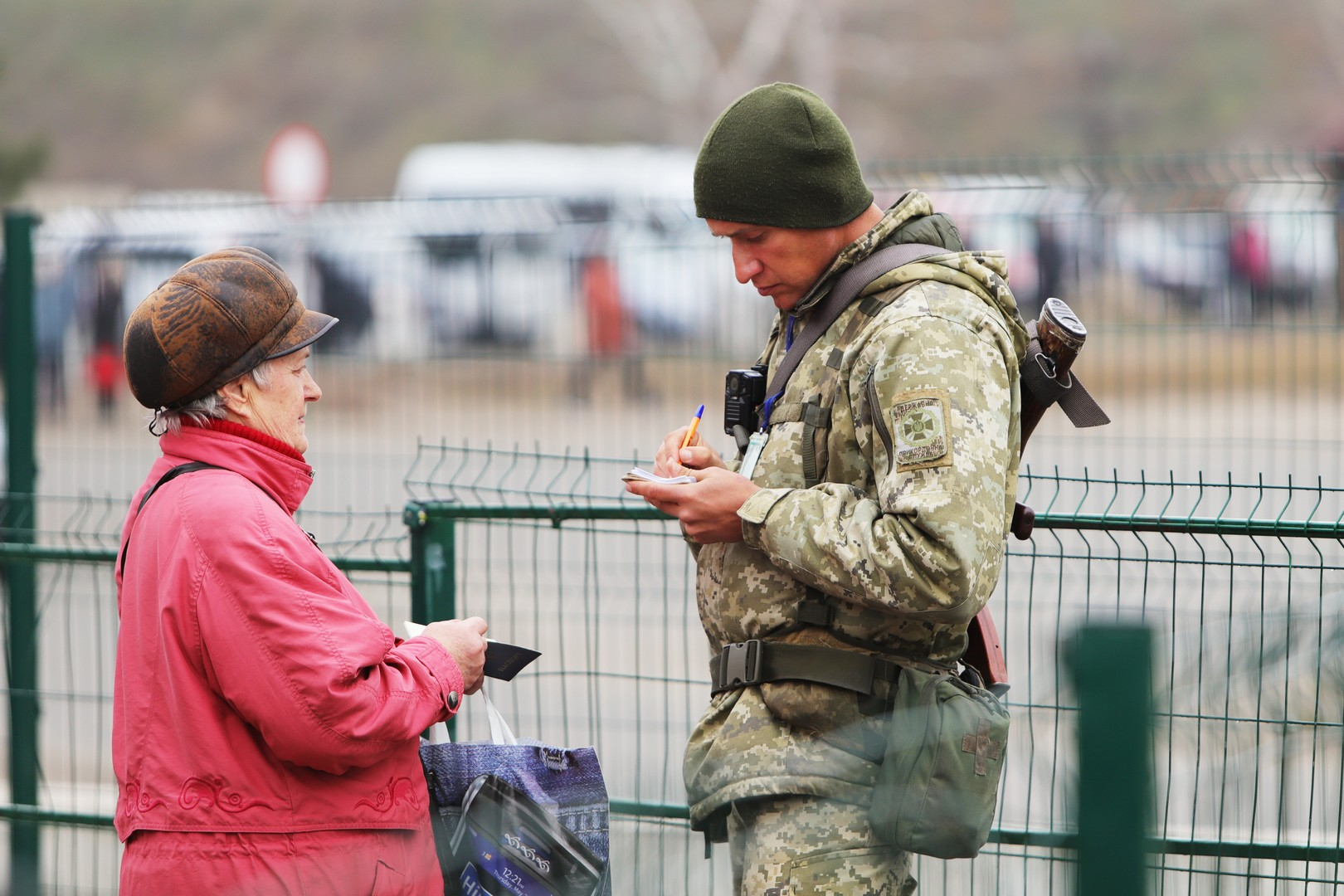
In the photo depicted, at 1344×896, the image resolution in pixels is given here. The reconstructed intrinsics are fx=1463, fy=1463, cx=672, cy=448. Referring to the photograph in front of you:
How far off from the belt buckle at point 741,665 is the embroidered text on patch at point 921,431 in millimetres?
481

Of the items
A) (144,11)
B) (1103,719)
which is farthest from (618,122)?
(1103,719)

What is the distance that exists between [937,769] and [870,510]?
478 millimetres

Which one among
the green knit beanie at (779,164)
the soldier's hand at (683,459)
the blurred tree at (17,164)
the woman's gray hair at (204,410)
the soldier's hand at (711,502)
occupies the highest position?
the blurred tree at (17,164)

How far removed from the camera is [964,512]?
2.45 m

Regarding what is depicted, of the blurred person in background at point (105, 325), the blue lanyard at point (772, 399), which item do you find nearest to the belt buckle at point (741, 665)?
the blue lanyard at point (772, 399)

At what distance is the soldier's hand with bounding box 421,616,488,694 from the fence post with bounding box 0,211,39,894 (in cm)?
203

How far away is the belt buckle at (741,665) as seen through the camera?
2.71 metres

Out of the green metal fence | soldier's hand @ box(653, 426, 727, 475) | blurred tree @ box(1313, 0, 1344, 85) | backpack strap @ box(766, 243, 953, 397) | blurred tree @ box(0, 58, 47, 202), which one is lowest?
the green metal fence

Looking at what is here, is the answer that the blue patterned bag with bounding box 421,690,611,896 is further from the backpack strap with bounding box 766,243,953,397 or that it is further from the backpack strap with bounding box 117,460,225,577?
the backpack strap with bounding box 766,243,953,397

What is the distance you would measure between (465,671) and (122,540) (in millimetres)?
677

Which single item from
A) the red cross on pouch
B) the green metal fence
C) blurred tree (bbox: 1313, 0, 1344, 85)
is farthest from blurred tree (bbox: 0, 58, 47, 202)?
blurred tree (bbox: 1313, 0, 1344, 85)

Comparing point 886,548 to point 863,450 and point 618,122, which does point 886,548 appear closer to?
point 863,450

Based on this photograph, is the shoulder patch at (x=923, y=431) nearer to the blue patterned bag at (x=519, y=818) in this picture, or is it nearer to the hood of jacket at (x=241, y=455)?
the blue patterned bag at (x=519, y=818)

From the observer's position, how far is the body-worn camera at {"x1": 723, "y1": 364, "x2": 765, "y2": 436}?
2918 millimetres
